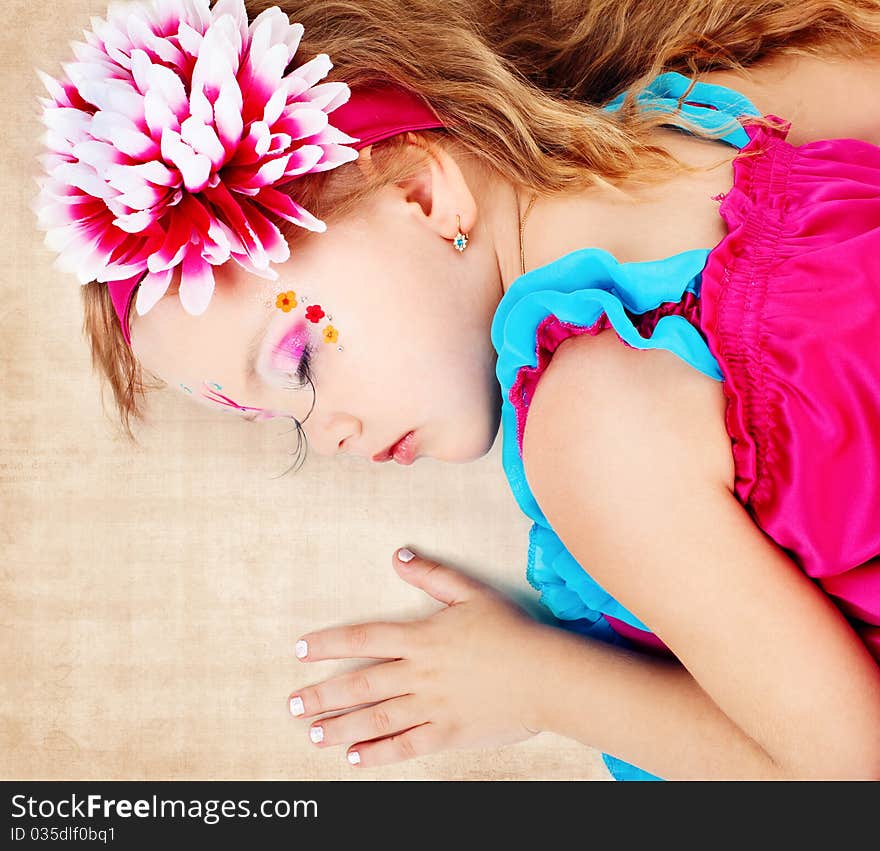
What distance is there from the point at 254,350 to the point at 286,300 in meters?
0.06

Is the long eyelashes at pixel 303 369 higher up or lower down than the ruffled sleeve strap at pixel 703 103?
lower down

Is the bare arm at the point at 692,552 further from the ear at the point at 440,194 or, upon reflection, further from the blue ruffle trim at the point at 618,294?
the ear at the point at 440,194

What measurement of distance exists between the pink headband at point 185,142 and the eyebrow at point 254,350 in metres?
0.05

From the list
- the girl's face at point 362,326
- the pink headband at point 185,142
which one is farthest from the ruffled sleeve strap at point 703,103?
the pink headband at point 185,142

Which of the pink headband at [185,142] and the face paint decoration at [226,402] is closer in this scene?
the pink headband at [185,142]

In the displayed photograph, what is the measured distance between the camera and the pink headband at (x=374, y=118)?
0.96 metres

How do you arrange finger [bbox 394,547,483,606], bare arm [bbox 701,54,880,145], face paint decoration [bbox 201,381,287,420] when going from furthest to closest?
finger [bbox 394,547,483,606]
bare arm [bbox 701,54,880,145]
face paint decoration [bbox 201,381,287,420]

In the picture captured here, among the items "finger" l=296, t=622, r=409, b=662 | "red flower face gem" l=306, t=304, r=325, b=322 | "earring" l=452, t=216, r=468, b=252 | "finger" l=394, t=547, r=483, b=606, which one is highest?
"earring" l=452, t=216, r=468, b=252

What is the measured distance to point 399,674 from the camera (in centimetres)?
126

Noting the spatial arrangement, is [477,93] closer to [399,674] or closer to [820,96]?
[820,96]

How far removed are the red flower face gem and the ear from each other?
15cm

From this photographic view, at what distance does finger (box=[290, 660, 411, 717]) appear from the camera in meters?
1.27

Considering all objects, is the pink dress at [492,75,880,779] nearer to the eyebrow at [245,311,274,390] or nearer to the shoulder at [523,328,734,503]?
the shoulder at [523,328,734,503]

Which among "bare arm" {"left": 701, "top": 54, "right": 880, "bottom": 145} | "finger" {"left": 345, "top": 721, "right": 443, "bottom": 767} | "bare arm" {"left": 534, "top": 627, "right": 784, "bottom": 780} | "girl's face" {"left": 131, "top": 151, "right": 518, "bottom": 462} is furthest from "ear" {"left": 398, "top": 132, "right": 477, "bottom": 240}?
"finger" {"left": 345, "top": 721, "right": 443, "bottom": 767}
